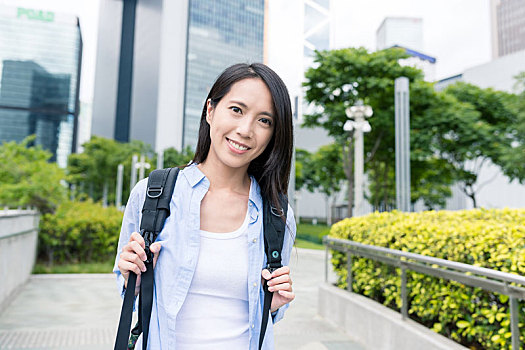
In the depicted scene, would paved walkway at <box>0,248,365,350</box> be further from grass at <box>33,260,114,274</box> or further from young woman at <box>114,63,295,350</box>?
young woman at <box>114,63,295,350</box>

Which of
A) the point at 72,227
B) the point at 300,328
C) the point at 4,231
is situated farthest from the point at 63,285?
the point at 300,328

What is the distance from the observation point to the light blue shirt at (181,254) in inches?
49.1

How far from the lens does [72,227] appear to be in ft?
29.4

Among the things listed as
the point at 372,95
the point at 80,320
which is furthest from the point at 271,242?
the point at 372,95

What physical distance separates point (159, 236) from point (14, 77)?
73.9m

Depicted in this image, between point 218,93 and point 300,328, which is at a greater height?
point 218,93

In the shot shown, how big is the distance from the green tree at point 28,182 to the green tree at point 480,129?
1364 cm

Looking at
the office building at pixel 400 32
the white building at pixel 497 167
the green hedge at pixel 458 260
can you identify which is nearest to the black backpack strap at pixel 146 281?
the green hedge at pixel 458 260

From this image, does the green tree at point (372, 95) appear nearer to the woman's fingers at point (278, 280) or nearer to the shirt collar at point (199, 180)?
the shirt collar at point (199, 180)

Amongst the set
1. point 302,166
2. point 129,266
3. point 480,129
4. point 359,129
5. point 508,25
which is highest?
point 508,25

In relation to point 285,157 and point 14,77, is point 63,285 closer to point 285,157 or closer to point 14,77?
point 285,157

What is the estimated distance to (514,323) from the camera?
2.51 meters

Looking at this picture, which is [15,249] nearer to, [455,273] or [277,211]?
[455,273]

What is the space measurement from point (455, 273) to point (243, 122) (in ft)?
8.03
